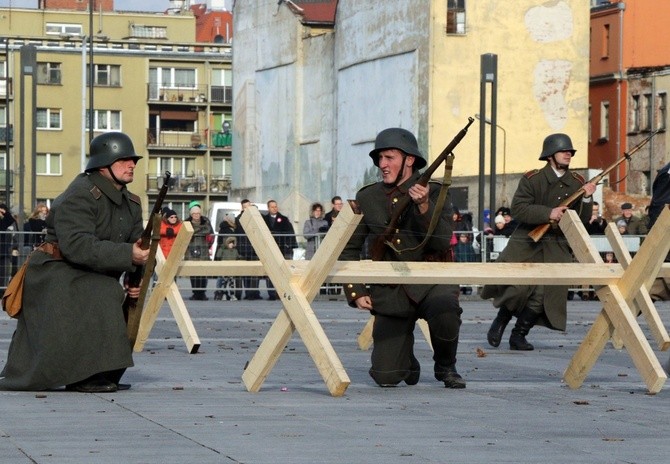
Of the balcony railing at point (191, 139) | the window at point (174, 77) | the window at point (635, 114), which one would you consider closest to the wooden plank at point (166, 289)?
the window at point (635, 114)

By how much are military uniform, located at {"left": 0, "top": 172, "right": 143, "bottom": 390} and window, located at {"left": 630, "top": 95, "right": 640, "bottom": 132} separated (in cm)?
6776

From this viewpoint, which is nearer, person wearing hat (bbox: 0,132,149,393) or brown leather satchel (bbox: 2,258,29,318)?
person wearing hat (bbox: 0,132,149,393)

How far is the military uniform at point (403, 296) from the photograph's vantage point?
11.7 m

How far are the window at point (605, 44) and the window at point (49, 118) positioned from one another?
35.5 metres

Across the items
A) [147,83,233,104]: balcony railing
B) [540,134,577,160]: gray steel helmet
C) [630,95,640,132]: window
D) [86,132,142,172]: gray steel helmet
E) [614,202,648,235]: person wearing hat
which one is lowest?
[614,202,648,235]: person wearing hat

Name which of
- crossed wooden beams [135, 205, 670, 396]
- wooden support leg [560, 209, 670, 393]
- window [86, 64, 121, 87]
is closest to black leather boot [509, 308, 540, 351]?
crossed wooden beams [135, 205, 670, 396]

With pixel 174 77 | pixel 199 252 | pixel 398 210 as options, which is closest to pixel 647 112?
pixel 174 77

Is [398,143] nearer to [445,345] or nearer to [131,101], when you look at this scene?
[445,345]

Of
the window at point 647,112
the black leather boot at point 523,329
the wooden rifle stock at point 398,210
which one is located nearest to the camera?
the wooden rifle stock at point 398,210

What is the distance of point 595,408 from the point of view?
10.5m

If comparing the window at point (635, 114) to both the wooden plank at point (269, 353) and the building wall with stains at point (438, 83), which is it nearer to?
the building wall with stains at point (438, 83)

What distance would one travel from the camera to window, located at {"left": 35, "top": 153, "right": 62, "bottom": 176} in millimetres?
103500

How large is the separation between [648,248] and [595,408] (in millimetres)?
1639

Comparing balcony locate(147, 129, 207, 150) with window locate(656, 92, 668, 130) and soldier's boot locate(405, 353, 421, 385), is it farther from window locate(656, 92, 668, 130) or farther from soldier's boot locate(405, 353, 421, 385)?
soldier's boot locate(405, 353, 421, 385)
